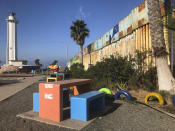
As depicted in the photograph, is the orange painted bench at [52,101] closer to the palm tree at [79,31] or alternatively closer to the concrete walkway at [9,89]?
the concrete walkway at [9,89]

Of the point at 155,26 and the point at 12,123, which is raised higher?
the point at 155,26

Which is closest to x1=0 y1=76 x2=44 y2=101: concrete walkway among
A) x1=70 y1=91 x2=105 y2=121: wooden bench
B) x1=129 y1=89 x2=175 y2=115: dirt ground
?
x1=70 y1=91 x2=105 y2=121: wooden bench

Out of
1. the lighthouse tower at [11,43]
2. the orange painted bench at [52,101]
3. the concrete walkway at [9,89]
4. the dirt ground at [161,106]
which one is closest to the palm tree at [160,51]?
the dirt ground at [161,106]

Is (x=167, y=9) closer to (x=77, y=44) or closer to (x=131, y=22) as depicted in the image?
(x=131, y=22)

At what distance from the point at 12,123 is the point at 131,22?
31.6 feet

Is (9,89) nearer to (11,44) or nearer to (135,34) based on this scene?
(135,34)

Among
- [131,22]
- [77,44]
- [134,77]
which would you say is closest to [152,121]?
[134,77]

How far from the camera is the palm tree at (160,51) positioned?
20.0 feet

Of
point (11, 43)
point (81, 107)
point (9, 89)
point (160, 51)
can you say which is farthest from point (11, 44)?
point (81, 107)

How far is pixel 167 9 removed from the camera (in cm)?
797

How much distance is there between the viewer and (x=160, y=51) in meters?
6.34

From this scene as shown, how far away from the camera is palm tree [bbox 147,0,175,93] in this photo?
610 cm

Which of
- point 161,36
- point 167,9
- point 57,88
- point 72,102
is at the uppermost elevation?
point 167,9

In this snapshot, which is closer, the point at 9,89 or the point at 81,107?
the point at 81,107
